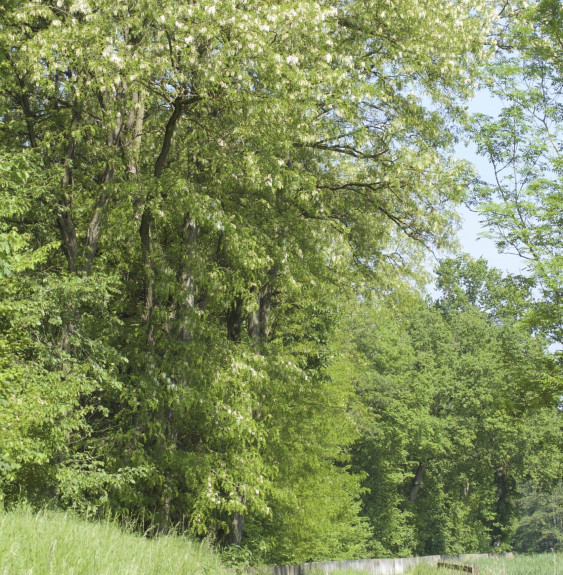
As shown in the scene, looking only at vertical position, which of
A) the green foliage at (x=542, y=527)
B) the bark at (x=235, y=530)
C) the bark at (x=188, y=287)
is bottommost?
the green foliage at (x=542, y=527)

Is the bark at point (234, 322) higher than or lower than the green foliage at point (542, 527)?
higher

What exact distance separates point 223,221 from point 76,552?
7053 millimetres

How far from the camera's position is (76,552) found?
6297mm

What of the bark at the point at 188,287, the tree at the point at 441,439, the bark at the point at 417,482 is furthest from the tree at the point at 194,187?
the bark at the point at 417,482

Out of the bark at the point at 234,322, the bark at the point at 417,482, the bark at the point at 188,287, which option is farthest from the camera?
the bark at the point at 417,482

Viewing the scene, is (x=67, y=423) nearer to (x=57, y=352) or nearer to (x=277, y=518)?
(x=57, y=352)

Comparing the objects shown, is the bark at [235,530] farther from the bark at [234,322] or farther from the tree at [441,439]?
the tree at [441,439]

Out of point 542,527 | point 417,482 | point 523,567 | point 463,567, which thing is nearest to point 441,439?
point 417,482

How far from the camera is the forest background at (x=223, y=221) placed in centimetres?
1150

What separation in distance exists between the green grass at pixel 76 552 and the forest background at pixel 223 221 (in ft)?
5.92

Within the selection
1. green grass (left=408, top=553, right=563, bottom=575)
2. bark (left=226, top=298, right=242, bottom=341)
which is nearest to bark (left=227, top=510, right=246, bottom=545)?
bark (left=226, top=298, right=242, bottom=341)

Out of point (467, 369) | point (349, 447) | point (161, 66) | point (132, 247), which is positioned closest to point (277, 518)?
point (132, 247)

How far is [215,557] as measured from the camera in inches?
435

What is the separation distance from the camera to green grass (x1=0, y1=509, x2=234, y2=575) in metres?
5.70
